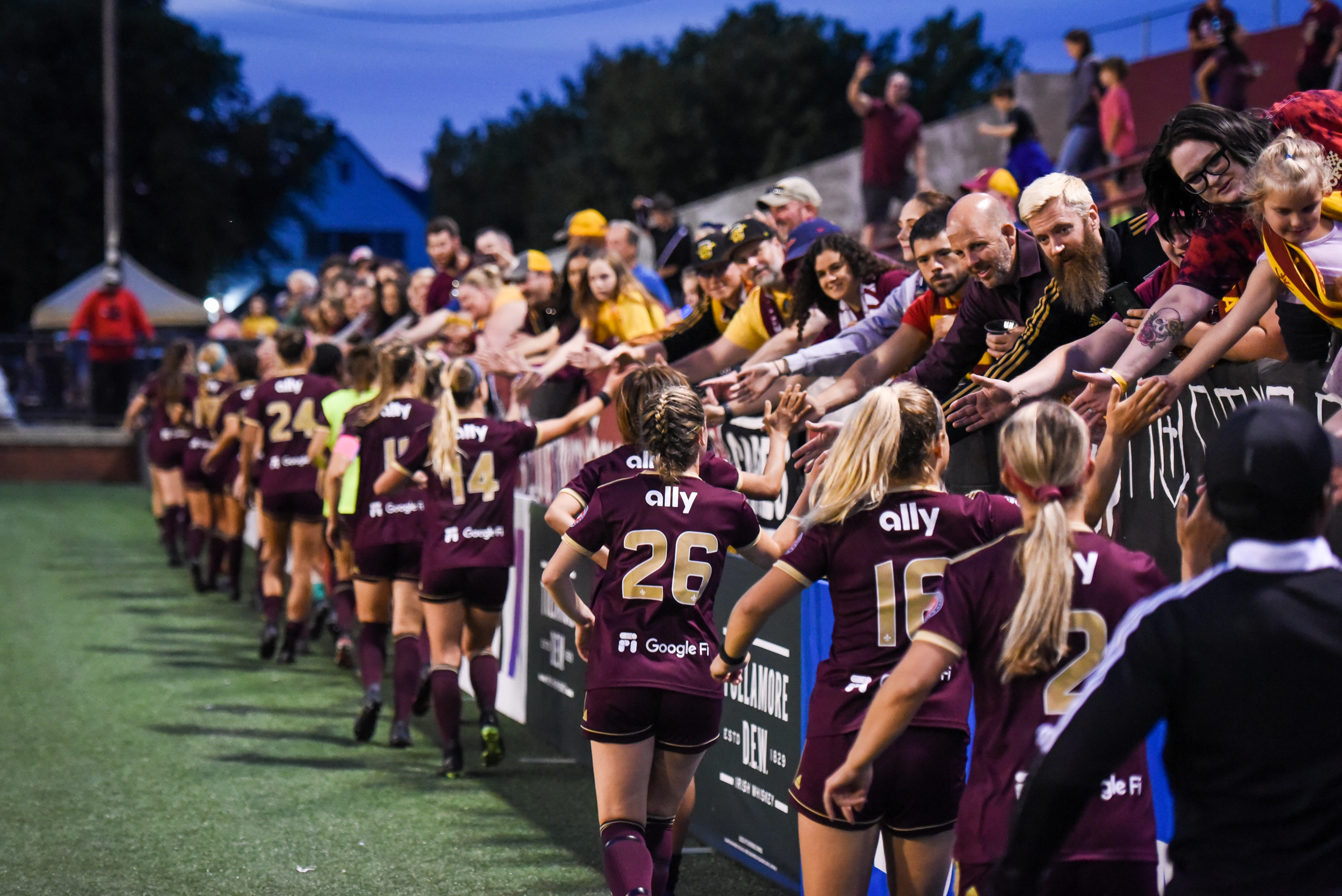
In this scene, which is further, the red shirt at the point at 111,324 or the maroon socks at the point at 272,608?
the red shirt at the point at 111,324

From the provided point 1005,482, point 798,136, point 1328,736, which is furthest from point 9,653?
point 798,136

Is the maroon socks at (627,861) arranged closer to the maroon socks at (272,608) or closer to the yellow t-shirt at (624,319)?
the yellow t-shirt at (624,319)

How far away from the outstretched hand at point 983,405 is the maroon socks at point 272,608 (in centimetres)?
730

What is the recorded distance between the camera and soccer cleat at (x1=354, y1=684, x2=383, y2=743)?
820cm

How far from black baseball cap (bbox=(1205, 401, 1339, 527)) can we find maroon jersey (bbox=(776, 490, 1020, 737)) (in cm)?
136

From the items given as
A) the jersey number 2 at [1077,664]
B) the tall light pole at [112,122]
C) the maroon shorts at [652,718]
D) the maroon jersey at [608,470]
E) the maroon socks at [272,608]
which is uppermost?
the tall light pole at [112,122]

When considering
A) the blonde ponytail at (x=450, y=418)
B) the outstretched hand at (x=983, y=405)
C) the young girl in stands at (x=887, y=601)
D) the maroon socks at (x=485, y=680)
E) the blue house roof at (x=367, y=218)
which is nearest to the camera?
the young girl in stands at (x=887, y=601)

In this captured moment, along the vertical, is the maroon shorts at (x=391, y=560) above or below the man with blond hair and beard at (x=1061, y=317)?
below

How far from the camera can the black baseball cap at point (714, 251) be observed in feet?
25.6

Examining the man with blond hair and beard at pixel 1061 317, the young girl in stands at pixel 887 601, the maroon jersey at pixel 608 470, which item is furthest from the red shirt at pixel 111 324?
the young girl in stands at pixel 887 601

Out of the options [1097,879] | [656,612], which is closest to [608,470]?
[656,612]

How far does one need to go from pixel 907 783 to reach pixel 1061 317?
188 centimetres

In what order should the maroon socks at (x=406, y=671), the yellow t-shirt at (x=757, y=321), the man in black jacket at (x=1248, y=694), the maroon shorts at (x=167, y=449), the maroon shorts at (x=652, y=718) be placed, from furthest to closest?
the maroon shorts at (x=167, y=449)
the maroon socks at (x=406, y=671)
the yellow t-shirt at (x=757, y=321)
the maroon shorts at (x=652, y=718)
the man in black jacket at (x=1248, y=694)

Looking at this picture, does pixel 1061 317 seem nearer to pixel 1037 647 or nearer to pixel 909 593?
pixel 909 593
